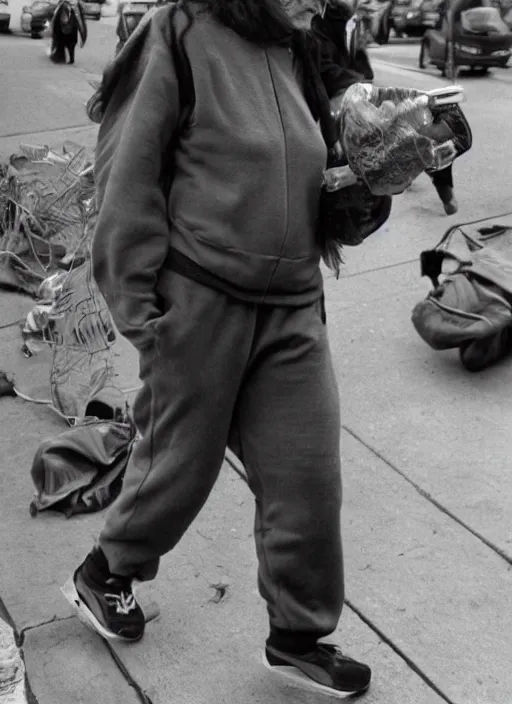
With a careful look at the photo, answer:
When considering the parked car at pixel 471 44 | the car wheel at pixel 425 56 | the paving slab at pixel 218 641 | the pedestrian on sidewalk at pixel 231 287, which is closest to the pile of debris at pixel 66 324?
the paving slab at pixel 218 641

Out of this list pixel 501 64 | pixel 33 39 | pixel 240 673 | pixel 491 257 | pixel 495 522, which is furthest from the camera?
pixel 33 39

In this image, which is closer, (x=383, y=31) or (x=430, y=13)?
(x=383, y=31)

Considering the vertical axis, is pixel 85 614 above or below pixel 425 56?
above

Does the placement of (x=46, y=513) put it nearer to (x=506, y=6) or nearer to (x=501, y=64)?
(x=501, y=64)

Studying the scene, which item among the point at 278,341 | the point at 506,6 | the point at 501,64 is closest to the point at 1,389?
the point at 278,341

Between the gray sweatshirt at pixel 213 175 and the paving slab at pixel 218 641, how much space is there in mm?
985

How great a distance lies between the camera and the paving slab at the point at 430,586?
9.73 ft

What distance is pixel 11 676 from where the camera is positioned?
2.63 m

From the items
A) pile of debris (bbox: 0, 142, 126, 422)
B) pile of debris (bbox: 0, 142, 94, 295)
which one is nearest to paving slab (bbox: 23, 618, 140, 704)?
pile of debris (bbox: 0, 142, 126, 422)

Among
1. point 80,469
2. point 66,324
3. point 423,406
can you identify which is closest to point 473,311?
point 423,406

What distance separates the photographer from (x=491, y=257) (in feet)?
15.7

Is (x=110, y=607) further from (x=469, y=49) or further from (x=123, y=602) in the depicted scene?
(x=469, y=49)

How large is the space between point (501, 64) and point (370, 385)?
343 inches

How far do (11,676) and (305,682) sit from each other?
0.76 m
